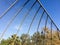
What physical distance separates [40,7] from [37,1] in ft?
1.04

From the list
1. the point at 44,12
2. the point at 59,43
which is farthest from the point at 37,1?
the point at 59,43

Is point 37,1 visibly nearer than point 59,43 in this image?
Yes

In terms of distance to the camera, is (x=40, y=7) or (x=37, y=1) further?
(x=40, y=7)

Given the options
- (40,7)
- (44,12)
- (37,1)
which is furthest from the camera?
(44,12)

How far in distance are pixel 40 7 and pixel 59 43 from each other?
54.0 feet

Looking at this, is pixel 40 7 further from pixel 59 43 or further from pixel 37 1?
pixel 59 43

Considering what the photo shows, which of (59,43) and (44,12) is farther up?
(59,43)

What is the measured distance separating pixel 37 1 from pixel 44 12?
0.63 m

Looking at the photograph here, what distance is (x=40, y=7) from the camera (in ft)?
9.00

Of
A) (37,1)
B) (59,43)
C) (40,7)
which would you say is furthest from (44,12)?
(59,43)

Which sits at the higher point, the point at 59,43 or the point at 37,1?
the point at 59,43

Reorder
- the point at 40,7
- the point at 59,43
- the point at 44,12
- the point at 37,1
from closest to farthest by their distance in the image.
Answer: the point at 37,1
the point at 40,7
the point at 44,12
the point at 59,43

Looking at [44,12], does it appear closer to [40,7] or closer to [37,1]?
[40,7]

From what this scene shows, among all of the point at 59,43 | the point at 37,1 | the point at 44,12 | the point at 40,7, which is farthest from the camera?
the point at 59,43
